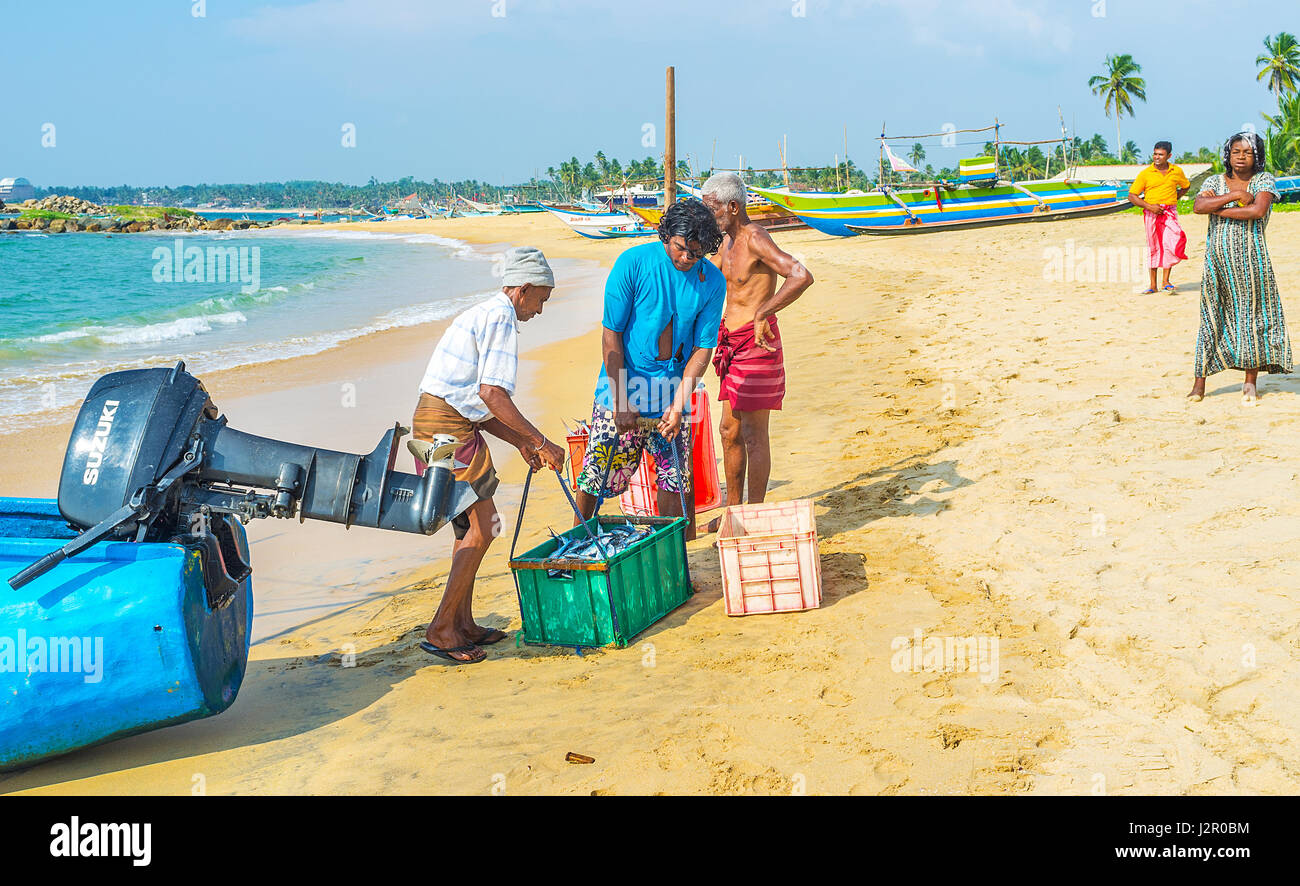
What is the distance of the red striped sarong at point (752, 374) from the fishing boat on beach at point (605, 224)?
122 ft

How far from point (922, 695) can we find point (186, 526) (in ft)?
8.89

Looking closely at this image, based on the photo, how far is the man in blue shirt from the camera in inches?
184

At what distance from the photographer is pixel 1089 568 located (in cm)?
438

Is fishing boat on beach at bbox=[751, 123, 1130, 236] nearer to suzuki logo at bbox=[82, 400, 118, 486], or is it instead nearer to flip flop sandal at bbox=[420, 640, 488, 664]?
flip flop sandal at bbox=[420, 640, 488, 664]

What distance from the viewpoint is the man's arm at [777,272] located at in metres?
5.05

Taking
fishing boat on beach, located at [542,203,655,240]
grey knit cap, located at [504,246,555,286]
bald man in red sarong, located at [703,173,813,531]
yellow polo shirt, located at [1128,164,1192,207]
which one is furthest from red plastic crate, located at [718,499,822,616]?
fishing boat on beach, located at [542,203,655,240]

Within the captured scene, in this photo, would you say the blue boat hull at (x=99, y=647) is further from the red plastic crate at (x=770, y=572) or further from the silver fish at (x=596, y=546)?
the red plastic crate at (x=770, y=572)

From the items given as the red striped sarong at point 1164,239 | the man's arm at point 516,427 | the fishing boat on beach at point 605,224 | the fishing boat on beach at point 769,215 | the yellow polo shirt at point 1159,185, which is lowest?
the man's arm at point 516,427

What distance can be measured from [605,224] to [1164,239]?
37.3 m

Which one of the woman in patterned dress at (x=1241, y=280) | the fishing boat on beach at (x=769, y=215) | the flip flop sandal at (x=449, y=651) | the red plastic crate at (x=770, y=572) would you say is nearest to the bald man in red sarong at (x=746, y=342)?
the red plastic crate at (x=770, y=572)

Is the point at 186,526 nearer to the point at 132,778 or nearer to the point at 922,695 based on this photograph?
the point at 132,778
